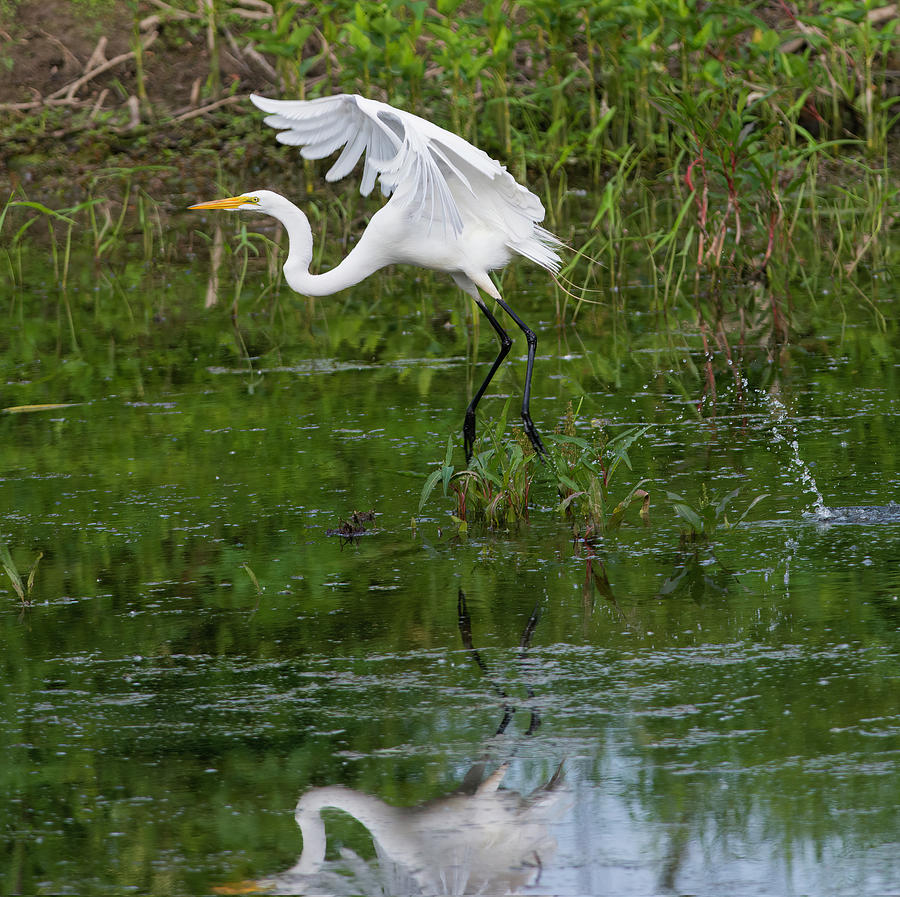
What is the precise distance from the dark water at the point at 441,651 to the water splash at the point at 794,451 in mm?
21

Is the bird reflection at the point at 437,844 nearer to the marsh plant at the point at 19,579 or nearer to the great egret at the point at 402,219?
the marsh plant at the point at 19,579

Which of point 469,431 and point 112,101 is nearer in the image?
point 469,431

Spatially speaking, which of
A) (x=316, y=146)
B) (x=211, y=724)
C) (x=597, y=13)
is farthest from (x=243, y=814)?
(x=597, y=13)

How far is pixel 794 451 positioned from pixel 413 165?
5.53 feet

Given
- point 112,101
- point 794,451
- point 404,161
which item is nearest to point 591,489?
point 794,451

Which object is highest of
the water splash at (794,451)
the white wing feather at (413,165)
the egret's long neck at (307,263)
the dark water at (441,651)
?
the white wing feather at (413,165)

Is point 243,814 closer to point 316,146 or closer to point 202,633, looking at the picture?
point 202,633

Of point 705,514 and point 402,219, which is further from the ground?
point 402,219

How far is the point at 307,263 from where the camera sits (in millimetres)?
6301

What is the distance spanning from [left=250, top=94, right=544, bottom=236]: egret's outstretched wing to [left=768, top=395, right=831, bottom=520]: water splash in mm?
1228

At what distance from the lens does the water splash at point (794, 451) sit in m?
4.94

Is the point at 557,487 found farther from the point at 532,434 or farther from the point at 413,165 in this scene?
the point at 413,165

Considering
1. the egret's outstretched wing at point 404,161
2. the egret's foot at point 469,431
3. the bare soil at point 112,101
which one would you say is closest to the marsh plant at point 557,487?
the egret's foot at point 469,431

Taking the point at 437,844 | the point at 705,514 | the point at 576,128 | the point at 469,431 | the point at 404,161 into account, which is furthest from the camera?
the point at 576,128
